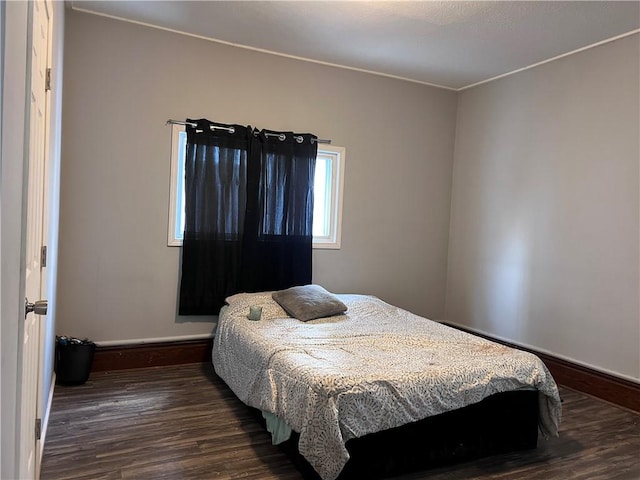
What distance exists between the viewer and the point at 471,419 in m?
2.60

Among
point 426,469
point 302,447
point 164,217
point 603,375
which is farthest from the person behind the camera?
point 164,217

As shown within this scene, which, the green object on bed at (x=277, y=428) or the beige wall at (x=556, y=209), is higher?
the beige wall at (x=556, y=209)

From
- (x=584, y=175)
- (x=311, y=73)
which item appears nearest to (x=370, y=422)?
(x=584, y=175)

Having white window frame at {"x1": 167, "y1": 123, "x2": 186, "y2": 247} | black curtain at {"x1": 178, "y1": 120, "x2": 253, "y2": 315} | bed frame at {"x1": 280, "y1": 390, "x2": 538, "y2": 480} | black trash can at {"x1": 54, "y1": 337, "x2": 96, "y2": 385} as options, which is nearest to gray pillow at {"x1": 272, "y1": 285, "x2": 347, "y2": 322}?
black curtain at {"x1": 178, "y1": 120, "x2": 253, "y2": 315}

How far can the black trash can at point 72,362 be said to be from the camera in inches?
134

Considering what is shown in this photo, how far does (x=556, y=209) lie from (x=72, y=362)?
150 inches

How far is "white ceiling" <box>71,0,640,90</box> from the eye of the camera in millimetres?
3221

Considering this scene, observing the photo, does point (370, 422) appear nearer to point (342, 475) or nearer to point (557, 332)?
point (342, 475)

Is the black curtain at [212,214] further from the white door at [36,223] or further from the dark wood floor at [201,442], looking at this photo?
the white door at [36,223]

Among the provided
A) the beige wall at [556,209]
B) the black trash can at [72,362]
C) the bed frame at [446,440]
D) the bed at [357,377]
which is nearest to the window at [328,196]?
the bed at [357,377]

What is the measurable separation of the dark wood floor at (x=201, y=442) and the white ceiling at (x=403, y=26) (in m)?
2.64

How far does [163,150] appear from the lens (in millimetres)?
3902

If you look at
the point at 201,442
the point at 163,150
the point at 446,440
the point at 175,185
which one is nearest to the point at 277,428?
the point at 201,442

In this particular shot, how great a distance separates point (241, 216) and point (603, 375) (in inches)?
118
